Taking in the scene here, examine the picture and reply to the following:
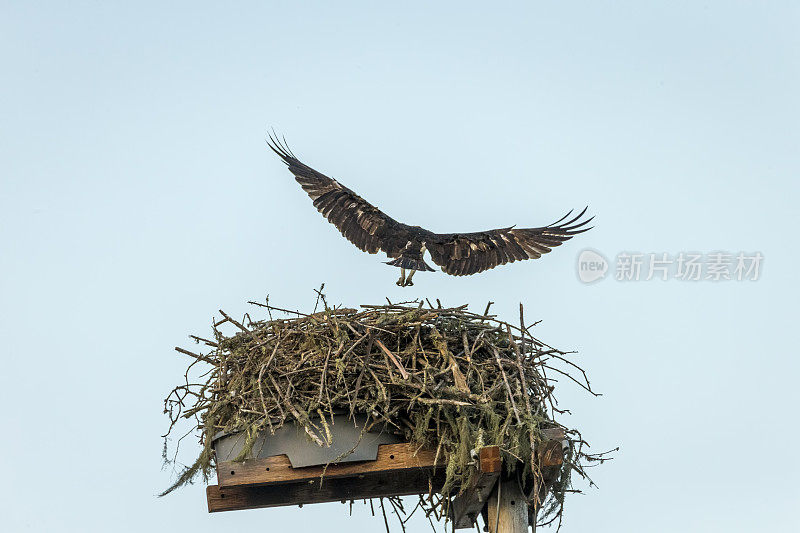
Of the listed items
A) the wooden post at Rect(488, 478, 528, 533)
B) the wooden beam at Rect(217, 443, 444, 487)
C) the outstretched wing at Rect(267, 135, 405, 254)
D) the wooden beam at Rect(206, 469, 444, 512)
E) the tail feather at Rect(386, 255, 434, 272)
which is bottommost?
the wooden post at Rect(488, 478, 528, 533)

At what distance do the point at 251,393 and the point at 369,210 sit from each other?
2.36 meters

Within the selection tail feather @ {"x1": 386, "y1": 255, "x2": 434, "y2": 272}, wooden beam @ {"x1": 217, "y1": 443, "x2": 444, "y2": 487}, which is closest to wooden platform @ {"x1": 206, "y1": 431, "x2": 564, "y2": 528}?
wooden beam @ {"x1": 217, "y1": 443, "x2": 444, "y2": 487}

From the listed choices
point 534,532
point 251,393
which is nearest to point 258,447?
point 251,393

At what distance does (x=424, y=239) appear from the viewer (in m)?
6.64

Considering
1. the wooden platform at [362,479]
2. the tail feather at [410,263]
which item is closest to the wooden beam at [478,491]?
the wooden platform at [362,479]

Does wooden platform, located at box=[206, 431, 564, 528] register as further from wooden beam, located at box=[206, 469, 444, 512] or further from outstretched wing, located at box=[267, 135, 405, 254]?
outstretched wing, located at box=[267, 135, 405, 254]

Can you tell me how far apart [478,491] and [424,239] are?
2.32m

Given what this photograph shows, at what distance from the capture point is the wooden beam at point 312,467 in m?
4.65

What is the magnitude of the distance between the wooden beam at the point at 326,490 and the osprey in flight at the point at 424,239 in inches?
66.3

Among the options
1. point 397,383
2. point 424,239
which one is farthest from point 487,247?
point 397,383

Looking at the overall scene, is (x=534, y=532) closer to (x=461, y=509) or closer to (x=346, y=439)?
(x=461, y=509)

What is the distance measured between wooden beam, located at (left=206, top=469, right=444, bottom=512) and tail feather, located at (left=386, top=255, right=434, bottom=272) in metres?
1.68

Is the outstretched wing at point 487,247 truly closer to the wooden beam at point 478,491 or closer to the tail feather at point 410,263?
the tail feather at point 410,263

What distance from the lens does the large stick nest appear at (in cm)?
471
